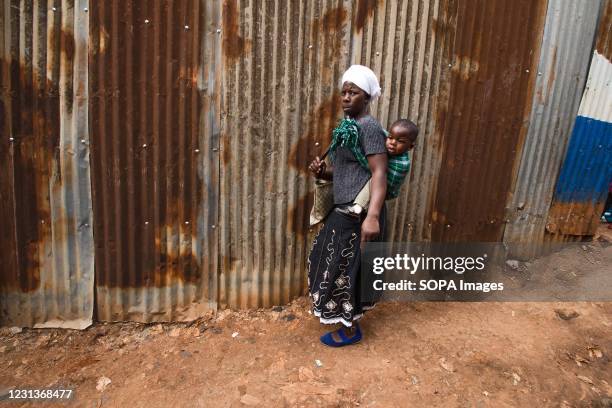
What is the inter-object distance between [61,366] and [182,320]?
0.81m

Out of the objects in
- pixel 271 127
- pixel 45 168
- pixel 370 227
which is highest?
pixel 271 127

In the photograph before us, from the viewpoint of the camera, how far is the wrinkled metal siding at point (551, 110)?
379 centimetres

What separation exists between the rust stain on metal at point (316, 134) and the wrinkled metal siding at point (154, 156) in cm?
57

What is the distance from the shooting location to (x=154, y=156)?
317cm

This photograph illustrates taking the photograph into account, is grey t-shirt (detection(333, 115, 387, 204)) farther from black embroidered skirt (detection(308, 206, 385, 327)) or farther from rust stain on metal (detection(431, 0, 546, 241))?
rust stain on metal (detection(431, 0, 546, 241))

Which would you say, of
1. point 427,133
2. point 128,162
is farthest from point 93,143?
point 427,133

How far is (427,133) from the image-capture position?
364 centimetres

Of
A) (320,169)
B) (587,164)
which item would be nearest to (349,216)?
(320,169)

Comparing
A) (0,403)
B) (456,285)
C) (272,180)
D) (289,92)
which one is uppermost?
(289,92)

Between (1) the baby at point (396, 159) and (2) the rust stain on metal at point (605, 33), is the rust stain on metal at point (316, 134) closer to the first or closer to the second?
(1) the baby at point (396, 159)

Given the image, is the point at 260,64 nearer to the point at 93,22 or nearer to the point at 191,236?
the point at 93,22

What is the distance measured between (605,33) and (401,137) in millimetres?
2563

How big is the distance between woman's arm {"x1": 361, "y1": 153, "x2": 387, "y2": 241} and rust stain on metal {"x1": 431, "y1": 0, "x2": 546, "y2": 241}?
114cm

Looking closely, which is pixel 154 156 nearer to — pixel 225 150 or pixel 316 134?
pixel 225 150
